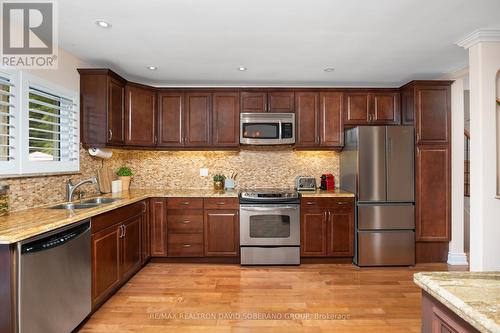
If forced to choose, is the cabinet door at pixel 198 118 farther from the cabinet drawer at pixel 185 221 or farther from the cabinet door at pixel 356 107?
the cabinet door at pixel 356 107

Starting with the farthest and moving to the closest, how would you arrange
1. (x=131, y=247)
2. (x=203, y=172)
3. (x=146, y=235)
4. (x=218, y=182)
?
(x=203, y=172)
(x=218, y=182)
(x=146, y=235)
(x=131, y=247)

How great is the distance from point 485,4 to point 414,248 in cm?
272

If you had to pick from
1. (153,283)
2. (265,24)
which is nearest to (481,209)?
(265,24)

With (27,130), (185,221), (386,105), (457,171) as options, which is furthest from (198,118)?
(457,171)

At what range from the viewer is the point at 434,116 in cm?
354

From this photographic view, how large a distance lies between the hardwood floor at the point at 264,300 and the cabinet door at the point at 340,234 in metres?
0.22

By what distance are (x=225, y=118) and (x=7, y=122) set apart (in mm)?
2339

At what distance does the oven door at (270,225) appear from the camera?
11.7ft

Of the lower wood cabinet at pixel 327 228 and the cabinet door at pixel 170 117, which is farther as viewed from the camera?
the cabinet door at pixel 170 117

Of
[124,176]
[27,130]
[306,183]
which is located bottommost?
[306,183]

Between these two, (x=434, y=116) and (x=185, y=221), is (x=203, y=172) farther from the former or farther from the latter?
(x=434, y=116)

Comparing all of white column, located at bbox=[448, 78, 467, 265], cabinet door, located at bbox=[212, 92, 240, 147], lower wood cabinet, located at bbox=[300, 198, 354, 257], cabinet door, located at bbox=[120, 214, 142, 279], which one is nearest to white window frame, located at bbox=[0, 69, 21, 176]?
cabinet door, located at bbox=[120, 214, 142, 279]

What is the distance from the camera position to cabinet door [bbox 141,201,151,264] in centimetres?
343

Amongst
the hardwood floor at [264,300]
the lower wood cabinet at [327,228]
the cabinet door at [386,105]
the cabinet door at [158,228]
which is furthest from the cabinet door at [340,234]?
the cabinet door at [158,228]
